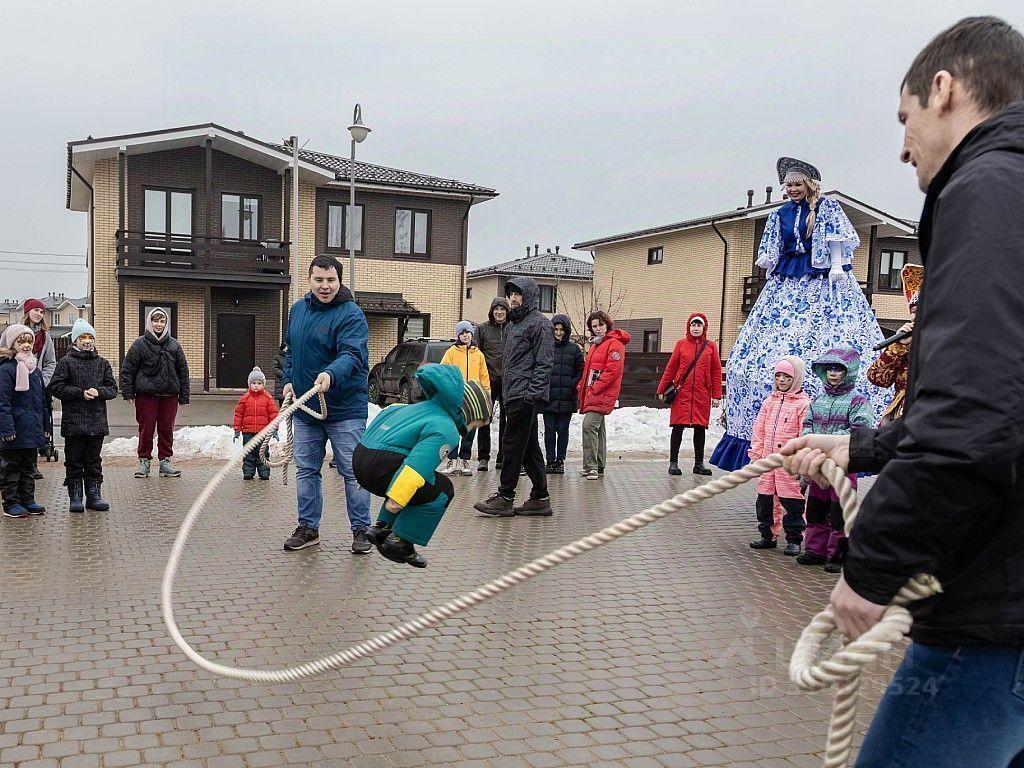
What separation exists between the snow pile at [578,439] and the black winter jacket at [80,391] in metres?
2.29

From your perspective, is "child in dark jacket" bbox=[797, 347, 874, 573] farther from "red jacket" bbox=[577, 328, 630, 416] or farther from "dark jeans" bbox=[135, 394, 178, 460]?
"dark jeans" bbox=[135, 394, 178, 460]

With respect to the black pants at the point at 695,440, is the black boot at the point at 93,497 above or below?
below

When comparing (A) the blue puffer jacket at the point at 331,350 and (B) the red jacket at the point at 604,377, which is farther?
(B) the red jacket at the point at 604,377

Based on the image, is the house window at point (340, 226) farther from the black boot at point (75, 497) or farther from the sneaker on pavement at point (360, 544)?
the sneaker on pavement at point (360, 544)

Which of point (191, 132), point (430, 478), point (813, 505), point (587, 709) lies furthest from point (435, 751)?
point (191, 132)

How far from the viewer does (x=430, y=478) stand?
14.9ft

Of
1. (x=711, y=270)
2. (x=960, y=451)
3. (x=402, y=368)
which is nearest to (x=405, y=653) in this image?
(x=960, y=451)

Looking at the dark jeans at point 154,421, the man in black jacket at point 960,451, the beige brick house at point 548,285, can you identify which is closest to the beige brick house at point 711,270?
the beige brick house at point 548,285

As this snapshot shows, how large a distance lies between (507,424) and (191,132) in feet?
69.8

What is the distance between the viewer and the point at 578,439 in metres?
14.5

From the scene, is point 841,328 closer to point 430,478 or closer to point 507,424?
point 507,424

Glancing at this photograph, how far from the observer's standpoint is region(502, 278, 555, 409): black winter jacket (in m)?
8.42

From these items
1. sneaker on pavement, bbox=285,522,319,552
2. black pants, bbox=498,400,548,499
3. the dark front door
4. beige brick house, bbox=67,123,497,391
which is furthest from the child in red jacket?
the dark front door

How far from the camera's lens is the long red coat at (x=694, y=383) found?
11.2 meters
